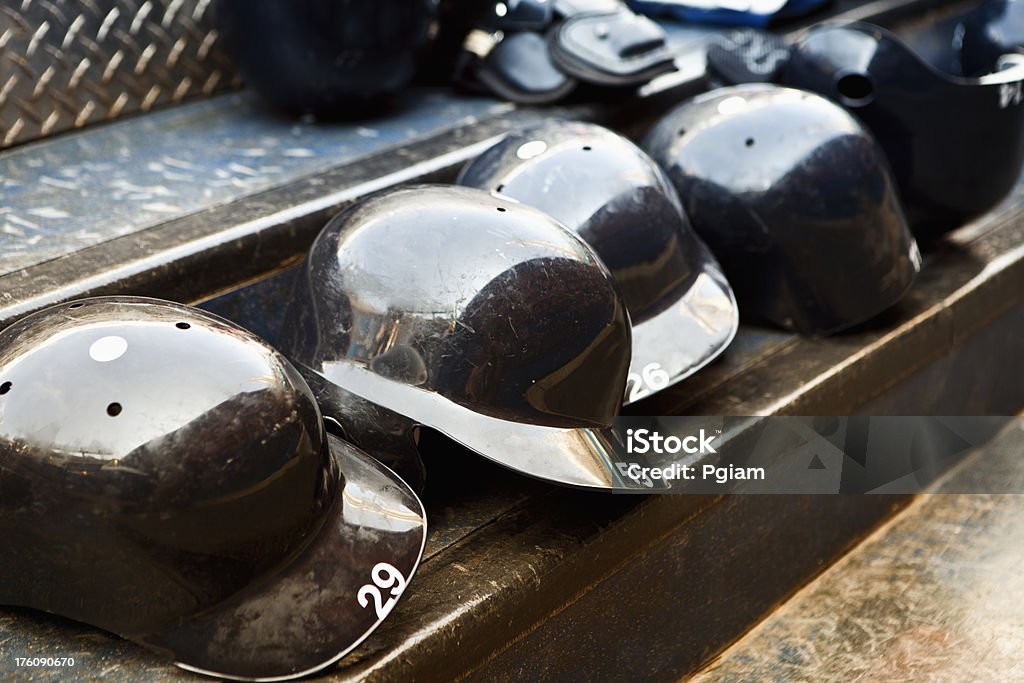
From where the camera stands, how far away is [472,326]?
1.61 meters

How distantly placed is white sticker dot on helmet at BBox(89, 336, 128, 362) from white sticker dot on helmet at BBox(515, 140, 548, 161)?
861mm

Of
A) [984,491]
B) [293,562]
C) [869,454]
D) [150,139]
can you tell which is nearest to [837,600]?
[869,454]

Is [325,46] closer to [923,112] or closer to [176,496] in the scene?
[923,112]

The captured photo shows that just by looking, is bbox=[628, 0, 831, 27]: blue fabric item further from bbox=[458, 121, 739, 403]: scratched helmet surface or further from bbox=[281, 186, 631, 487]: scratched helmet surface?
bbox=[281, 186, 631, 487]: scratched helmet surface

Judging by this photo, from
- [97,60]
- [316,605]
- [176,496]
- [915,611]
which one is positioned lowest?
[915,611]

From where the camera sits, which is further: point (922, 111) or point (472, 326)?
point (922, 111)

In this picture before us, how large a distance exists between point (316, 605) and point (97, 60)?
1671mm

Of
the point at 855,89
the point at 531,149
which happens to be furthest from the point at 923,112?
the point at 531,149

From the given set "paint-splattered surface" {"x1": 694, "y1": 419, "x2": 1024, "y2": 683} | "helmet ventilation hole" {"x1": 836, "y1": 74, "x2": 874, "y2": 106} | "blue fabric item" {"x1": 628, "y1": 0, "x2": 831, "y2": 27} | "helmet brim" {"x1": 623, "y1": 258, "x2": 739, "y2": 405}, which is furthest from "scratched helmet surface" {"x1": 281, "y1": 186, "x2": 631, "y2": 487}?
"blue fabric item" {"x1": 628, "y1": 0, "x2": 831, "y2": 27}

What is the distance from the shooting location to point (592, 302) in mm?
1688

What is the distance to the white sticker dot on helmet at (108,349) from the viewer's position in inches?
53.2

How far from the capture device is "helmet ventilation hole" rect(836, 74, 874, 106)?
2.57 m

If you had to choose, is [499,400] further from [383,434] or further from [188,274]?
[188,274]

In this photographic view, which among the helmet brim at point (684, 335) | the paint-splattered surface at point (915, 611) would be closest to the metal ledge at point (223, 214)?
the helmet brim at point (684, 335)
